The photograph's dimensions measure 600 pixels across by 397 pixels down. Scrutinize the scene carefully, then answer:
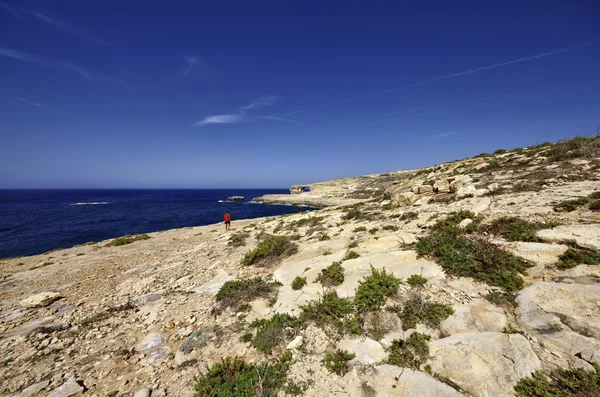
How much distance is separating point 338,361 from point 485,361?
3.04 m

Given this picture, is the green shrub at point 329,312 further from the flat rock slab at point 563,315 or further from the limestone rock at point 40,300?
the limestone rock at point 40,300

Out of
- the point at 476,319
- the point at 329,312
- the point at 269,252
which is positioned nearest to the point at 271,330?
the point at 329,312

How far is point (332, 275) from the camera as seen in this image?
8.72 meters

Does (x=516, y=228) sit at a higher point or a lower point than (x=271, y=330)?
higher

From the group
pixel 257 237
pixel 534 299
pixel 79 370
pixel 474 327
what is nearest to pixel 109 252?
pixel 257 237

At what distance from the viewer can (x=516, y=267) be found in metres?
6.82

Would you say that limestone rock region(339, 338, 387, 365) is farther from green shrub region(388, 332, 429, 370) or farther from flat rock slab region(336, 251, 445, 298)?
flat rock slab region(336, 251, 445, 298)

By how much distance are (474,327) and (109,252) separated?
24621mm

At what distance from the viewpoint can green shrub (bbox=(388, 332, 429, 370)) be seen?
5.05 metres

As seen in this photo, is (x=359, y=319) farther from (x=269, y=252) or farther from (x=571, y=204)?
(x=571, y=204)

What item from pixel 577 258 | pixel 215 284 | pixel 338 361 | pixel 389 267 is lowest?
pixel 215 284

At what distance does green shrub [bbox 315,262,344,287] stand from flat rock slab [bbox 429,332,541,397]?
3.58m

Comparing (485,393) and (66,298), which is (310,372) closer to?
(485,393)

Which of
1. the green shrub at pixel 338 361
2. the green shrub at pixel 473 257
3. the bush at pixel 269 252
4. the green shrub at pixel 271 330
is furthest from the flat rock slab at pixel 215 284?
the green shrub at pixel 473 257
